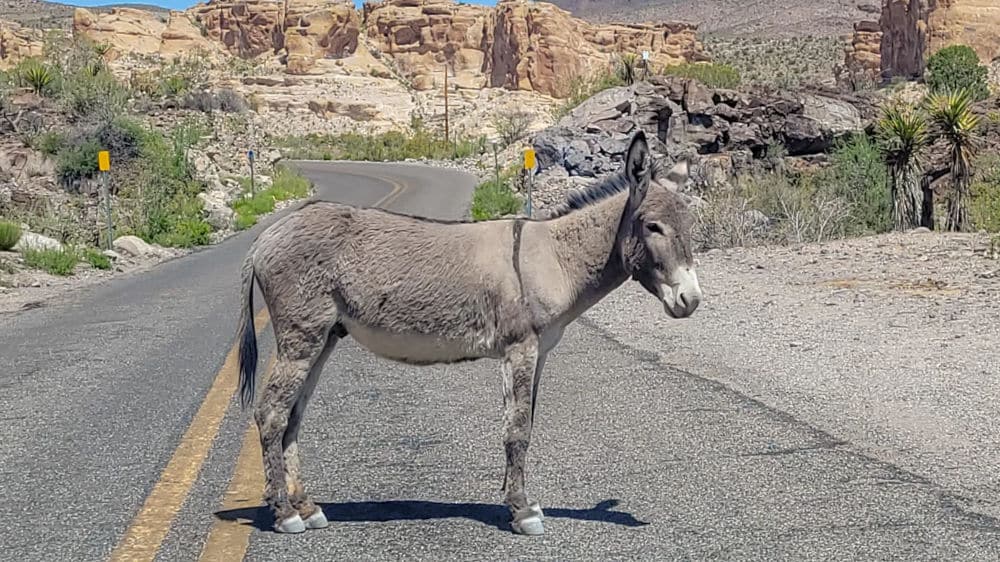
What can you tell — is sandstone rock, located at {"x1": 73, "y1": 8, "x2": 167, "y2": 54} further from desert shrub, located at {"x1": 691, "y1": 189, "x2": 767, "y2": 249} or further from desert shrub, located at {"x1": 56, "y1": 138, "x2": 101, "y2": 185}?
desert shrub, located at {"x1": 691, "y1": 189, "x2": 767, "y2": 249}

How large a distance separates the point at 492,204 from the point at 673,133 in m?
8.16

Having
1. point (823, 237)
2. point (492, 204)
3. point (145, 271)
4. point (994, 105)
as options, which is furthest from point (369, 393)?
point (994, 105)

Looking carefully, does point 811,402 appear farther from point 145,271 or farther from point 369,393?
point 145,271

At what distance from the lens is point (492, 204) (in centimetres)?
3198

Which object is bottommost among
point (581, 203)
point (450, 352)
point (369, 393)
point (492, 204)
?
point (492, 204)

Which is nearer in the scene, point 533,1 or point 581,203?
point 581,203

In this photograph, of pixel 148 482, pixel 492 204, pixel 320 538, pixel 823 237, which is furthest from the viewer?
pixel 492 204

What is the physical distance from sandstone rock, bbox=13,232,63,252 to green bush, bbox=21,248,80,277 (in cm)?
81

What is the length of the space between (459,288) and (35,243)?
1879cm

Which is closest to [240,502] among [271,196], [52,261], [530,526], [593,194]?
[530,526]

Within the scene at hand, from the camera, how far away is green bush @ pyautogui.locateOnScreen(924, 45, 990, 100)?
198 feet

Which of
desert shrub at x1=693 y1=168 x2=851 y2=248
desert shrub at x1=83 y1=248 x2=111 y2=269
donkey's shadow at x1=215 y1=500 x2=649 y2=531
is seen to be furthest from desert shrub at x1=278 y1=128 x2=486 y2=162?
donkey's shadow at x1=215 y1=500 x2=649 y2=531

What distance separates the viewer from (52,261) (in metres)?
20.0

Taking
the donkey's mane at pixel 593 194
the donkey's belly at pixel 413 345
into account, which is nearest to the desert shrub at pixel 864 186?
the donkey's mane at pixel 593 194
